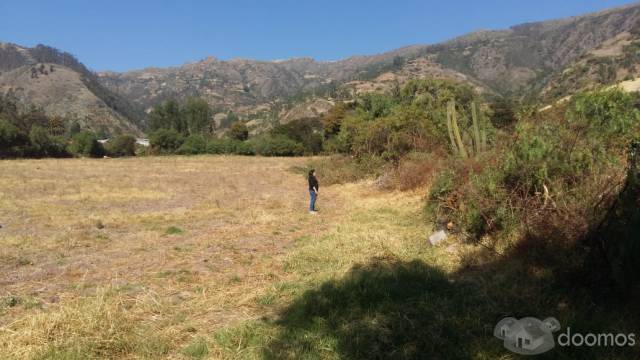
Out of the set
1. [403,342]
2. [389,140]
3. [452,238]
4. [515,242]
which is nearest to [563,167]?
[515,242]

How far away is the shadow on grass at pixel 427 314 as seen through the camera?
416 centimetres

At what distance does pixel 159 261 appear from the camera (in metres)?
7.90

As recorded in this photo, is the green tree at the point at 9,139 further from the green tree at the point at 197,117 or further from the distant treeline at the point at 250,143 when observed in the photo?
the green tree at the point at 197,117

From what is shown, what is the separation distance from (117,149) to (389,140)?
57867mm

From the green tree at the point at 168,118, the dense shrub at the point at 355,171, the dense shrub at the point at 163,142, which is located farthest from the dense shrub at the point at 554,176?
the green tree at the point at 168,118

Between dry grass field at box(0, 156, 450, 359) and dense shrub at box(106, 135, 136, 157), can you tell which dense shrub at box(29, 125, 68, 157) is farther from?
dry grass field at box(0, 156, 450, 359)

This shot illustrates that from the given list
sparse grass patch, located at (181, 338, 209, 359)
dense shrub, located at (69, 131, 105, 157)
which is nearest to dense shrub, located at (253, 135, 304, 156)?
dense shrub, located at (69, 131, 105, 157)

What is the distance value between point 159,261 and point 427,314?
5554 mm

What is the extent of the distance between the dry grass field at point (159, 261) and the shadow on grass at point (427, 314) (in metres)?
0.77

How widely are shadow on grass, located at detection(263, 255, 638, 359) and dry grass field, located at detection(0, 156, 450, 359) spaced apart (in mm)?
768

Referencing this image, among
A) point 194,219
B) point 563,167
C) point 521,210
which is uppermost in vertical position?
point 563,167

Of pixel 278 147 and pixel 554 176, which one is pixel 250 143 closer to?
pixel 278 147

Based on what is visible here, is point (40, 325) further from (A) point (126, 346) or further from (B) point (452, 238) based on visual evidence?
(B) point (452, 238)

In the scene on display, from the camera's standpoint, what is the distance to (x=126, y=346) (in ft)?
14.5
